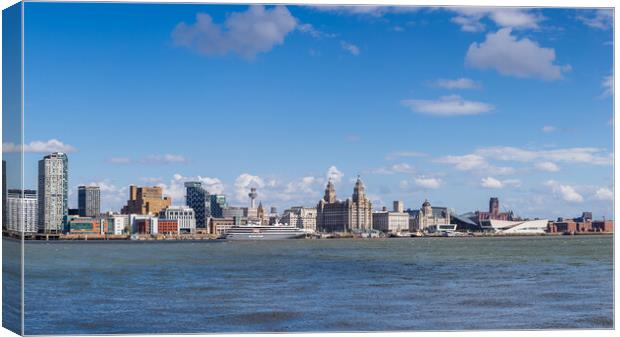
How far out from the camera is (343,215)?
118 feet

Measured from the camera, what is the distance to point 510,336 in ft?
27.3

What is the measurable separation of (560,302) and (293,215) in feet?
86.0

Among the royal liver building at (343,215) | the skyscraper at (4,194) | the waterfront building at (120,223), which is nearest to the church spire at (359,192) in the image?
the royal liver building at (343,215)

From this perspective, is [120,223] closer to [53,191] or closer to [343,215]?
[343,215]

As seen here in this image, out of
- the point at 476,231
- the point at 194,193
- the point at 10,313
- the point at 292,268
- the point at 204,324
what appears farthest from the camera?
the point at 476,231

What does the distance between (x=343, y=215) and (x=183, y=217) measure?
5.26m

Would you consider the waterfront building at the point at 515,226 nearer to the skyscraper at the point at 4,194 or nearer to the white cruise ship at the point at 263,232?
the white cruise ship at the point at 263,232

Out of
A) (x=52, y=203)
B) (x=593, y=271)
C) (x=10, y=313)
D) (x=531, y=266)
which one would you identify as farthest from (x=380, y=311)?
(x=52, y=203)

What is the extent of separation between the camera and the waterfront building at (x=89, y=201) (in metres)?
21.9

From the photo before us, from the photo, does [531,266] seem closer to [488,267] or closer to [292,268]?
[488,267]

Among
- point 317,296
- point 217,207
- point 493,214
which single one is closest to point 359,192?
point 493,214

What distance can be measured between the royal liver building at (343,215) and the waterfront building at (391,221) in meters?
0.24

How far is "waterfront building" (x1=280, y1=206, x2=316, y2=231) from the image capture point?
35.5 metres

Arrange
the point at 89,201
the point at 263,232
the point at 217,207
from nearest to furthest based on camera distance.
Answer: the point at 89,201, the point at 217,207, the point at 263,232
